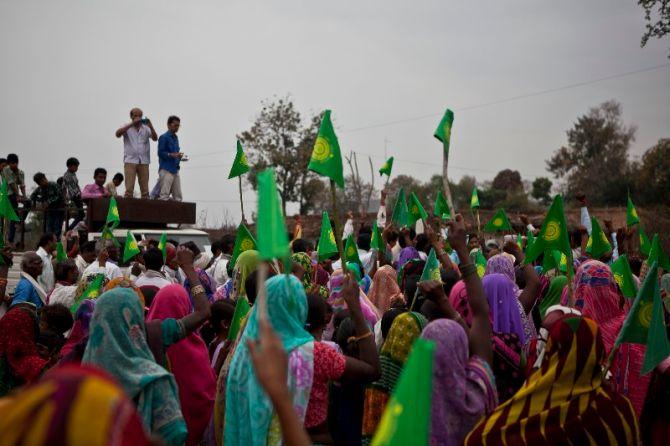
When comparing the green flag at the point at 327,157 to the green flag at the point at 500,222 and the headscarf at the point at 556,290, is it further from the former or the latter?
the green flag at the point at 500,222

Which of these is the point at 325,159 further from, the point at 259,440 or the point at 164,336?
the point at 259,440

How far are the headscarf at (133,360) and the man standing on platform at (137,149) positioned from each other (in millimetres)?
10976

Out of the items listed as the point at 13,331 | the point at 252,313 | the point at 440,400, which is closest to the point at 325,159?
the point at 252,313

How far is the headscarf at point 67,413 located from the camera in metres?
1.72

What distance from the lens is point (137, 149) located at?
48.3 feet

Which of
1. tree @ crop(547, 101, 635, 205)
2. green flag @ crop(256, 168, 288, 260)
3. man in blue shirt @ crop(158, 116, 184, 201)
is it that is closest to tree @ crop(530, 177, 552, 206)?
tree @ crop(547, 101, 635, 205)

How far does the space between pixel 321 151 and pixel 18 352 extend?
241 centimetres

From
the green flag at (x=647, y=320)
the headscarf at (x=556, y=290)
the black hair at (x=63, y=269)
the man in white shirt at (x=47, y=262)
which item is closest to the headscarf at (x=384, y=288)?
the headscarf at (x=556, y=290)

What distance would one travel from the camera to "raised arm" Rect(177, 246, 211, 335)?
4824 mm

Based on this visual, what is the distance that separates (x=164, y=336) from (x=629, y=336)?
261 cm

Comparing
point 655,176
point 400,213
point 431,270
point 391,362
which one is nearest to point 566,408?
point 391,362

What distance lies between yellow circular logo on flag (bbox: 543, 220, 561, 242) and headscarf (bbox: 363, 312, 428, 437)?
2.17 meters

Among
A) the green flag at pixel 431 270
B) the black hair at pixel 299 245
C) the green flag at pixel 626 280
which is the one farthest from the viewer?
the black hair at pixel 299 245

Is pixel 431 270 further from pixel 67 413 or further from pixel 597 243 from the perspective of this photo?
pixel 67 413
